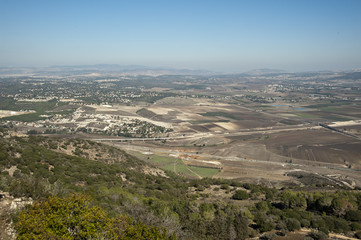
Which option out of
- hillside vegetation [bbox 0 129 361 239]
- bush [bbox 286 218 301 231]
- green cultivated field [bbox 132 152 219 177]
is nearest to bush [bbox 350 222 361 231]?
hillside vegetation [bbox 0 129 361 239]

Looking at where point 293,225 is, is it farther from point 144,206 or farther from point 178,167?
point 178,167

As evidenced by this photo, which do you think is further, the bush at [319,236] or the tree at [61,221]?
the bush at [319,236]

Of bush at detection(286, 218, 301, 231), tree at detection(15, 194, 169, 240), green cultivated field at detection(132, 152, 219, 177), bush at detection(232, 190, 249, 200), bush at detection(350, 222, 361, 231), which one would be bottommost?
green cultivated field at detection(132, 152, 219, 177)

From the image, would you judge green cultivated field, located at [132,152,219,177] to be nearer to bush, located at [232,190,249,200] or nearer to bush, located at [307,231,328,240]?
bush, located at [232,190,249,200]

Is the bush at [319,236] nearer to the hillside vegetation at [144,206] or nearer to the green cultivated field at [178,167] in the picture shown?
the hillside vegetation at [144,206]

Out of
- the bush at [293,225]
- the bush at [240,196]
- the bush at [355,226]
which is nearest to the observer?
the bush at [293,225]

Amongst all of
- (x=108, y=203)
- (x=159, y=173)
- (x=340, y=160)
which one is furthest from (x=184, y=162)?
(x=108, y=203)

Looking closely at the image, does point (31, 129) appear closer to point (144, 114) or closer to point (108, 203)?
point (144, 114)

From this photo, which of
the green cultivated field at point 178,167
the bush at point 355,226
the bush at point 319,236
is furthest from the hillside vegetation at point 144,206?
the green cultivated field at point 178,167
